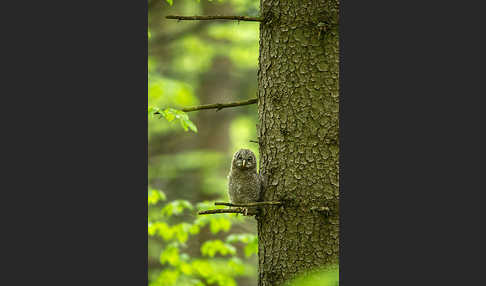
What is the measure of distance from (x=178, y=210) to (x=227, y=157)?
11.3 ft

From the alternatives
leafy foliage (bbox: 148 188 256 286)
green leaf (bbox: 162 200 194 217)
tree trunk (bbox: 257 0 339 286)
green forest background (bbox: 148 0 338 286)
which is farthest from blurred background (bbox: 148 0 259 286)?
tree trunk (bbox: 257 0 339 286)

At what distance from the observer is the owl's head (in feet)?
12.2

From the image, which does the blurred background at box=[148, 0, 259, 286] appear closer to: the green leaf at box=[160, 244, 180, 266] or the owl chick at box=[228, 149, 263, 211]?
the green leaf at box=[160, 244, 180, 266]

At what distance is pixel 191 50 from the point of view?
8430 mm

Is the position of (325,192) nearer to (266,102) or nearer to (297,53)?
(266,102)

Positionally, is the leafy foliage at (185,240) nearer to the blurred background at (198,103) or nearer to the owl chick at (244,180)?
the blurred background at (198,103)

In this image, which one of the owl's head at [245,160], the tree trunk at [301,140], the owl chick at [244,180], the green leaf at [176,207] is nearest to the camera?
the tree trunk at [301,140]

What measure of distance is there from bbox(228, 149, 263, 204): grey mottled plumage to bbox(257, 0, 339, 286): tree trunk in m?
0.12

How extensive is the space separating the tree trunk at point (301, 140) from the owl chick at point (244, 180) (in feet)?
0.40

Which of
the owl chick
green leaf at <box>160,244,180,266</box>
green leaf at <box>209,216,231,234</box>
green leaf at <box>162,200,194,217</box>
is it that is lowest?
green leaf at <box>160,244,180,266</box>

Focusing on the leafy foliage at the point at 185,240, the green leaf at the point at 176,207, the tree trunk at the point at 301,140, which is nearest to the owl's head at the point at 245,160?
the tree trunk at the point at 301,140

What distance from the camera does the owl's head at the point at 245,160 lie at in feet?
12.2

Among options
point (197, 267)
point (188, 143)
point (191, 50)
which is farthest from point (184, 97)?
point (197, 267)

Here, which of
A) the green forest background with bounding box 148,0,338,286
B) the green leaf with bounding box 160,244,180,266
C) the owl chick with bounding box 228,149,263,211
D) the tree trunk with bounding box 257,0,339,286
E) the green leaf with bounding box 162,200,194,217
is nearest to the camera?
the tree trunk with bounding box 257,0,339,286
